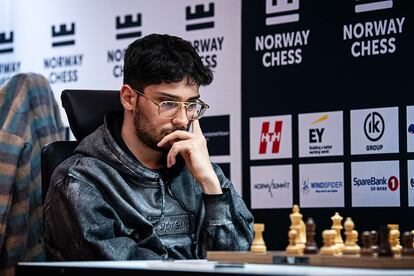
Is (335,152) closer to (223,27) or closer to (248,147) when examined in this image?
(248,147)

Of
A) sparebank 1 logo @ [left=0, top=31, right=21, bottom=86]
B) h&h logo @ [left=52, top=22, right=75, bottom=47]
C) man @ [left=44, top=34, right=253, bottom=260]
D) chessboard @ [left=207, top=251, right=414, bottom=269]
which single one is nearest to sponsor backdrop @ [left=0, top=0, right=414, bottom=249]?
h&h logo @ [left=52, top=22, right=75, bottom=47]

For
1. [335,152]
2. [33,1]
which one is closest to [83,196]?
[335,152]

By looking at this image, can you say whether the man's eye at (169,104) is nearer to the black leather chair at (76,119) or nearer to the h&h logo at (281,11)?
the black leather chair at (76,119)

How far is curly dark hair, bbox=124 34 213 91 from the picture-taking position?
2930mm

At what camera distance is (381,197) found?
4.24 metres

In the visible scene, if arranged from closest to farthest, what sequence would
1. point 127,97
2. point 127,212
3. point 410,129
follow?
point 127,212 < point 127,97 < point 410,129

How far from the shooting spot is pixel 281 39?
4.59 metres

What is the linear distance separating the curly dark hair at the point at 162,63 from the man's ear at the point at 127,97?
0.02 meters

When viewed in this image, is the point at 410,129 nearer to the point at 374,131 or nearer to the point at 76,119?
the point at 374,131

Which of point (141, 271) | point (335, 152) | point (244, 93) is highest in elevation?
point (244, 93)

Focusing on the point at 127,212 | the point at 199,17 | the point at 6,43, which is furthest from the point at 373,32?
the point at 6,43

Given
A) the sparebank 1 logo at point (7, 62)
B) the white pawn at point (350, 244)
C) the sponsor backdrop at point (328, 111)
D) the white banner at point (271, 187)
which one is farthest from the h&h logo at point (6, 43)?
the white pawn at point (350, 244)

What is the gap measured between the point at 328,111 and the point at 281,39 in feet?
1.60

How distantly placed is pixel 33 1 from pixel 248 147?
6.35ft
